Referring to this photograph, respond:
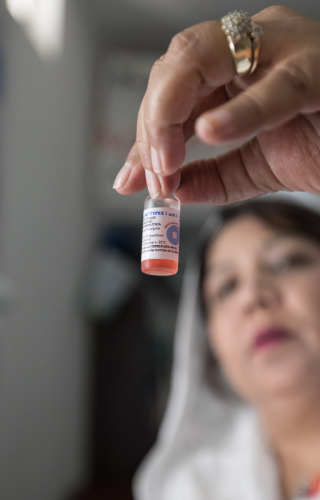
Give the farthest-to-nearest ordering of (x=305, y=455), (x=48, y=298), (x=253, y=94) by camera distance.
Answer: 1. (x=48, y=298)
2. (x=305, y=455)
3. (x=253, y=94)

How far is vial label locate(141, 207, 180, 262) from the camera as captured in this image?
644 millimetres

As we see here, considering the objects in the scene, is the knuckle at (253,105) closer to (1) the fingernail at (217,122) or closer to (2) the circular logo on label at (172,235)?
(1) the fingernail at (217,122)

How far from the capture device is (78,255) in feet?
6.89

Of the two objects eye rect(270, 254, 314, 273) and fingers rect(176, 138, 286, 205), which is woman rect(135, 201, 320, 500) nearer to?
eye rect(270, 254, 314, 273)

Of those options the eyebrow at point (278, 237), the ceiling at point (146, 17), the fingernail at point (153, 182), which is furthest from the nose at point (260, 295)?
the ceiling at point (146, 17)

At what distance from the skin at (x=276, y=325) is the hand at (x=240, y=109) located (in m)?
0.61

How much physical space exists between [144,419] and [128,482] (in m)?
0.30

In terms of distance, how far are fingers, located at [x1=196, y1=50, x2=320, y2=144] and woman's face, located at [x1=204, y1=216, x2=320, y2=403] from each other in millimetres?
820

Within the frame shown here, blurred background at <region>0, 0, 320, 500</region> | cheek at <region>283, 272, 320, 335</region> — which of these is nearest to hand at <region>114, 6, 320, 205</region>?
cheek at <region>283, 272, 320, 335</region>

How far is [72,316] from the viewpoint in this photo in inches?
79.2

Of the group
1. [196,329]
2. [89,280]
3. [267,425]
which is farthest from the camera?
[89,280]

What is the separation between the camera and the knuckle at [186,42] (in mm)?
484

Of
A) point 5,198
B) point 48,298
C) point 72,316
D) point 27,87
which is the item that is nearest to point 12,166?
point 5,198

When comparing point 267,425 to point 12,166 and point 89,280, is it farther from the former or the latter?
point 12,166
